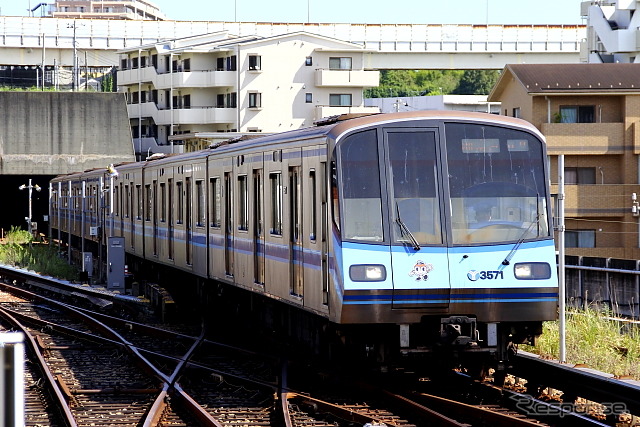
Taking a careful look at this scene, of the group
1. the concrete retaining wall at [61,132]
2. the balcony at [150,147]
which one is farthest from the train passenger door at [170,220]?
the balcony at [150,147]

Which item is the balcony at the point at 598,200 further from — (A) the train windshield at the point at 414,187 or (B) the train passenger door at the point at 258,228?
(A) the train windshield at the point at 414,187

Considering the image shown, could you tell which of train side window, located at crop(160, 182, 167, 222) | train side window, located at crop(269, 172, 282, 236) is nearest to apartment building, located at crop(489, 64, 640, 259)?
train side window, located at crop(160, 182, 167, 222)

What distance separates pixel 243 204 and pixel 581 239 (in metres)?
20.8

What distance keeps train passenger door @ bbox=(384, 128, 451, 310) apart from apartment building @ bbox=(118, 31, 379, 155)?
41481 millimetres

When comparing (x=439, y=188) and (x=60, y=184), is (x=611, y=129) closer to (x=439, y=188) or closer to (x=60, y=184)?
(x=60, y=184)

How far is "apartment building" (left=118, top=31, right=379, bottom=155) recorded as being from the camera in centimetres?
5084

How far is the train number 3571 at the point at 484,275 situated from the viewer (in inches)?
343

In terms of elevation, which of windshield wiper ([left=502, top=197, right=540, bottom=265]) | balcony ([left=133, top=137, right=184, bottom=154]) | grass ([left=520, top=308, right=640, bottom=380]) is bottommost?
grass ([left=520, top=308, right=640, bottom=380])

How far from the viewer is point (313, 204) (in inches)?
373

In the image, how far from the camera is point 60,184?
36.5 metres

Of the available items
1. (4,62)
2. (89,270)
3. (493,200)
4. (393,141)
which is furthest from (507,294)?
(4,62)

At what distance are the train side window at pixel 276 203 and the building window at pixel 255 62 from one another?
131ft

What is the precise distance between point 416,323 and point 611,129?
2529 centimetres

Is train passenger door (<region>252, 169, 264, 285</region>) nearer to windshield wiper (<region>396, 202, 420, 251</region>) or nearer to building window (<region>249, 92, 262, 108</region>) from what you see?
windshield wiper (<region>396, 202, 420, 251</region>)
